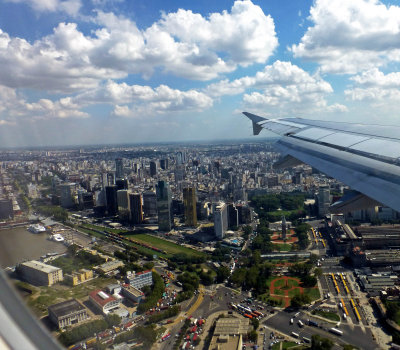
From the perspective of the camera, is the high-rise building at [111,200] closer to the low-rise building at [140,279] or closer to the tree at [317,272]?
the low-rise building at [140,279]

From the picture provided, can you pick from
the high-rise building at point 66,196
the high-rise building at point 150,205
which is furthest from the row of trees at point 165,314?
the high-rise building at point 150,205

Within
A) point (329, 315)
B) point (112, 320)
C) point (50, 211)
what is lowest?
point (329, 315)

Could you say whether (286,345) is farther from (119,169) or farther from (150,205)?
(119,169)

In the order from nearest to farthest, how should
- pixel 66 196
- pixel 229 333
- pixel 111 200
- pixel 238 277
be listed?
pixel 229 333
pixel 238 277
pixel 66 196
pixel 111 200

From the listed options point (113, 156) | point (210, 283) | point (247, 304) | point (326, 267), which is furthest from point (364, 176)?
point (113, 156)

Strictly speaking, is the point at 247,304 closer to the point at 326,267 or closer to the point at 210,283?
the point at 210,283

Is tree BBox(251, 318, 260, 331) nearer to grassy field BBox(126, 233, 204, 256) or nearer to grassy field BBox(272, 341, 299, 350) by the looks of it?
grassy field BBox(272, 341, 299, 350)

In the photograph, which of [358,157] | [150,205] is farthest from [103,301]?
[150,205]
